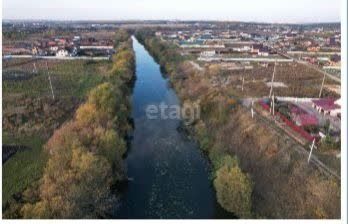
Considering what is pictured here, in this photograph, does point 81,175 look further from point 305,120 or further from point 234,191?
point 305,120

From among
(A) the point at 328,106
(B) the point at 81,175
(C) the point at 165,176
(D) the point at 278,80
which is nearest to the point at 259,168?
(C) the point at 165,176

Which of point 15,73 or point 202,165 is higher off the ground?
point 15,73

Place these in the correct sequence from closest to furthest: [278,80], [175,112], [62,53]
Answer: [175,112] < [278,80] < [62,53]

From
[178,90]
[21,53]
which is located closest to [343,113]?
[178,90]

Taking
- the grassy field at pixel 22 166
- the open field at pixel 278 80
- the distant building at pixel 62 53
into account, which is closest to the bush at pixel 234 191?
the grassy field at pixel 22 166

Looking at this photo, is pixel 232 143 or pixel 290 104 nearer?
pixel 232 143

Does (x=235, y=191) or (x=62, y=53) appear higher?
(x=62, y=53)
